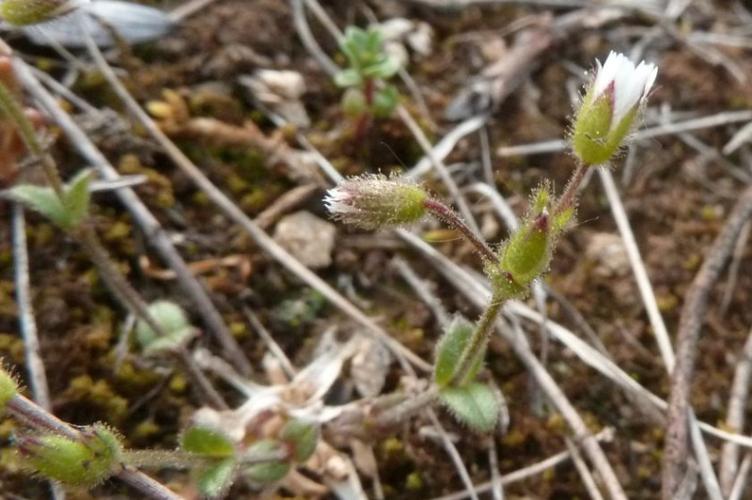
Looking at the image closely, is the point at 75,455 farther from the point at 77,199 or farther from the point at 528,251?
the point at 528,251

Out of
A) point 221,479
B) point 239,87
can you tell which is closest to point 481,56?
point 239,87

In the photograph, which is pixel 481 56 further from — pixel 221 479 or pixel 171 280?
pixel 221 479

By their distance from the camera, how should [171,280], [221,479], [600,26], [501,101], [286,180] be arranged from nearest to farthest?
[221,479] < [171,280] < [286,180] < [501,101] < [600,26]

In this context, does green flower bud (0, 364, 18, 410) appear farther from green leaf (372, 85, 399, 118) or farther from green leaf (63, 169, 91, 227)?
green leaf (372, 85, 399, 118)

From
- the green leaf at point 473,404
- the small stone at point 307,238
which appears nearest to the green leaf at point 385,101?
the small stone at point 307,238

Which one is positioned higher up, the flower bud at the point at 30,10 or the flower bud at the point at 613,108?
the flower bud at the point at 613,108

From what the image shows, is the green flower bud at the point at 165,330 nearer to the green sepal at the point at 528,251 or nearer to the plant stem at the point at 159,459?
the plant stem at the point at 159,459

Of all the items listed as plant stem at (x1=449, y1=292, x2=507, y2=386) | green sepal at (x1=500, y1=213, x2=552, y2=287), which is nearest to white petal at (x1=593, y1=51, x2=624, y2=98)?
green sepal at (x1=500, y1=213, x2=552, y2=287)
